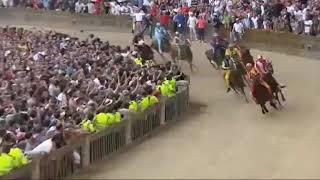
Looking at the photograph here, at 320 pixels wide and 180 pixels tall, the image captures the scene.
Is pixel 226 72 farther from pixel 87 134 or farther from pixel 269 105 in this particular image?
pixel 87 134

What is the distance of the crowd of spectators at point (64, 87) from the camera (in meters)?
14.8

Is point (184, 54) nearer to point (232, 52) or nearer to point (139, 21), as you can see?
point (232, 52)

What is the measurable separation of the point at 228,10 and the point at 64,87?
13.6 metres

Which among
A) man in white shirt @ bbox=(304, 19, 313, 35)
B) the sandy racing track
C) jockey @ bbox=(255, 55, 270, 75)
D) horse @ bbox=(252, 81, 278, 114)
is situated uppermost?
man in white shirt @ bbox=(304, 19, 313, 35)

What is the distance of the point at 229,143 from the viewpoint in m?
17.3

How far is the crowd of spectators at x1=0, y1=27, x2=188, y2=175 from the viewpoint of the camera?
1477cm

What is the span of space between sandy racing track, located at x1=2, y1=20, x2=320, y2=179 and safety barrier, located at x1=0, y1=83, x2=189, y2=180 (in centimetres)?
23

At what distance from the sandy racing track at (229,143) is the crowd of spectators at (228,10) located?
18.9 feet

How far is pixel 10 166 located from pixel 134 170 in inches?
120

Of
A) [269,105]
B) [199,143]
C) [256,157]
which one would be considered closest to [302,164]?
[256,157]

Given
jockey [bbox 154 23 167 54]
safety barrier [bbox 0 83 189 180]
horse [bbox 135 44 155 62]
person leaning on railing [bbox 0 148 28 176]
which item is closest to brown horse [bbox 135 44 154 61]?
horse [bbox 135 44 155 62]

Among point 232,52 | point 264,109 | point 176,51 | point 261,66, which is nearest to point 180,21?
point 176,51

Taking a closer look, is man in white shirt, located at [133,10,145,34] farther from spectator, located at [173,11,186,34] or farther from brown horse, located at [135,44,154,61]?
brown horse, located at [135,44,154,61]

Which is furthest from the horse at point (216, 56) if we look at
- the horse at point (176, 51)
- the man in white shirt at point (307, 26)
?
the man in white shirt at point (307, 26)
